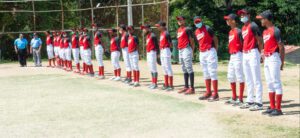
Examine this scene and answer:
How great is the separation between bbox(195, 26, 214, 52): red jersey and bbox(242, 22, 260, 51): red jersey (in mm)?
1497

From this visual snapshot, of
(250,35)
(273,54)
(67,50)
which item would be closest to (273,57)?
(273,54)

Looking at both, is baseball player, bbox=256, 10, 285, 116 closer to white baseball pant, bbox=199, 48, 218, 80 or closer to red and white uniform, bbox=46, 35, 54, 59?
white baseball pant, bbox=199, 48, 218, 80

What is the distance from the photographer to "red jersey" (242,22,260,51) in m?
9.38

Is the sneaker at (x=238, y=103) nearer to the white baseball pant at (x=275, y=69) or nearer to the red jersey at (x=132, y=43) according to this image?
the white baseball pant at (x=275, y=69)

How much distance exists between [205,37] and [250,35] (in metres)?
1.77

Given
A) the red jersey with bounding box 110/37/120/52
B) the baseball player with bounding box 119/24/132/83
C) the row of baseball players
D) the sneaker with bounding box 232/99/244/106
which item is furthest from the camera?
the red jersey with bounding box 110/37/120/52

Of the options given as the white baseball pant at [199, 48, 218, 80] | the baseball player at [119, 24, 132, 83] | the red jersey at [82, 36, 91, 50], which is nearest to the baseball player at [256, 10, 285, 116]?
the white baseball pant at [199, 48, 218, 80]

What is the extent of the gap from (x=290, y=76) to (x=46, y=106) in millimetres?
9474

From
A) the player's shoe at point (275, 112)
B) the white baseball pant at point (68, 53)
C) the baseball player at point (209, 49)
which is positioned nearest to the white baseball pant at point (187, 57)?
the baseball player at point (209, 49)

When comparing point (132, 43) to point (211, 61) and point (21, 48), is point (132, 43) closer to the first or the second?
point (211, 61)

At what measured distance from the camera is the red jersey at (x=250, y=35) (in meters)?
9.38

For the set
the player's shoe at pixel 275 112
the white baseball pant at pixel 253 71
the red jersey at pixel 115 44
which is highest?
the red jersey at pixel 115 44

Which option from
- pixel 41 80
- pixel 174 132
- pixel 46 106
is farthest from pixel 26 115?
pixel 41 80

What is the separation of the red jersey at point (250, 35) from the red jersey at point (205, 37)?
1497 millimetres
